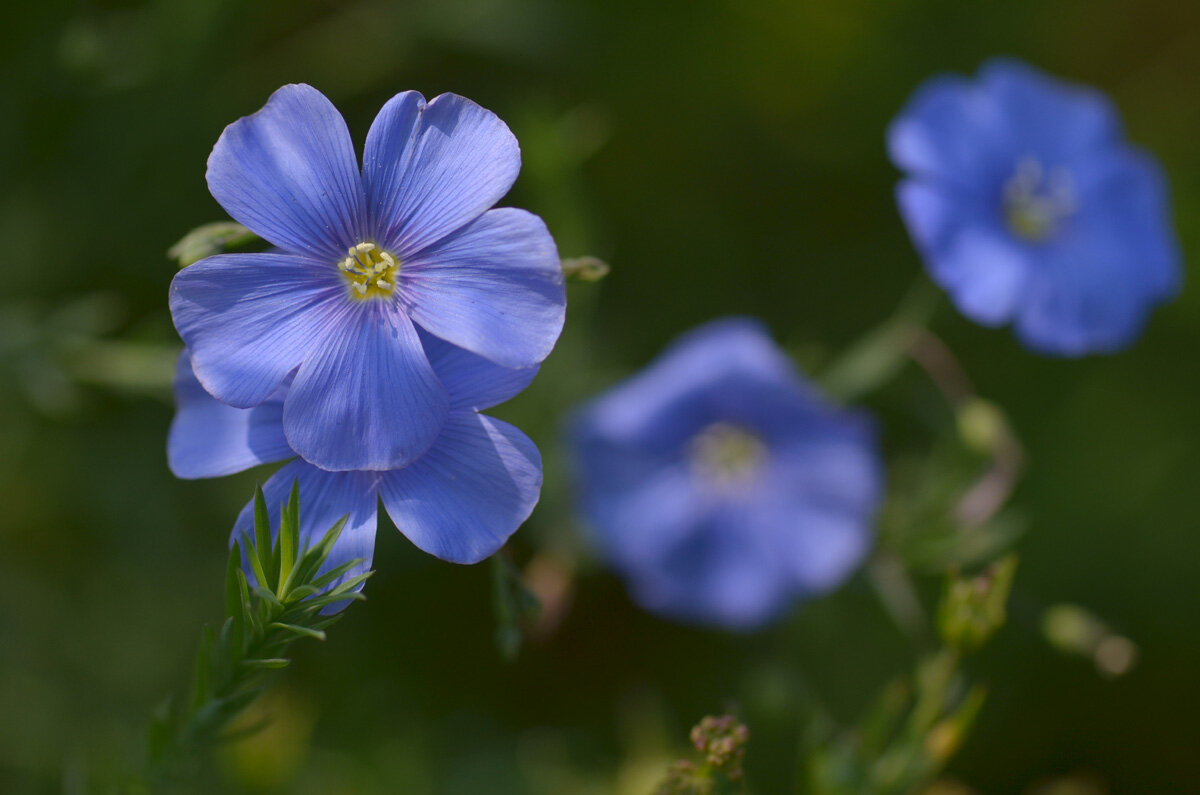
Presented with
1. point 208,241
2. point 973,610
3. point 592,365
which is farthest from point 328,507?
point 592,365

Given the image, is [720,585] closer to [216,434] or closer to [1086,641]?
[1086,641]

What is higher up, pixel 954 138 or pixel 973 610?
pixel 954 138

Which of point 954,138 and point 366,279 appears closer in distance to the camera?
point 366,279

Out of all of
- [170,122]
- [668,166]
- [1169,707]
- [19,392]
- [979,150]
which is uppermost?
[979,150]

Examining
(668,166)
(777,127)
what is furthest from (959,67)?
(668,166)

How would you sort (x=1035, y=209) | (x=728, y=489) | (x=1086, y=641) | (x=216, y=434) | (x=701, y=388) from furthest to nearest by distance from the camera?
(x=728, y=489)
(x=701, y=388)
(x=1035, y=209)
(x=1086, y=641)
(x=216, y=434)

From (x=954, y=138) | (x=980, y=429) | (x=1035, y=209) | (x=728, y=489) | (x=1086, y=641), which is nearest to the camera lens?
(x=1086, y=641)

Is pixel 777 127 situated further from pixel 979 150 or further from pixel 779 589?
pixel 779 589
